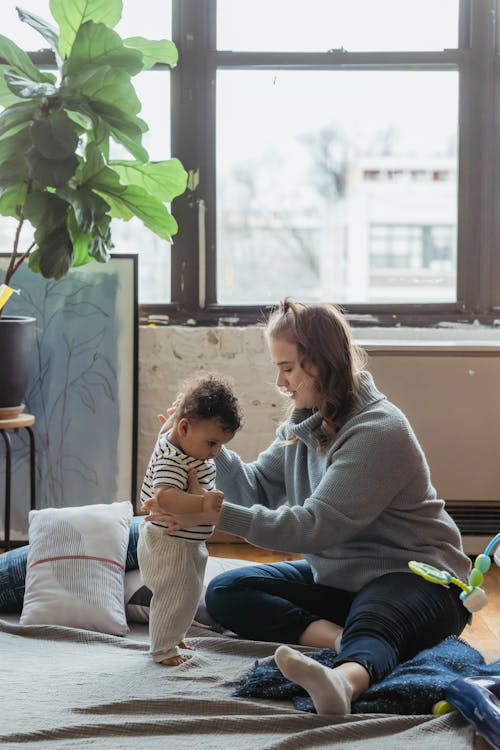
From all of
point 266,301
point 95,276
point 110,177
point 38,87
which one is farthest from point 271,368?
point 38,87

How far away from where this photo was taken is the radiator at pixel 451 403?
3480mm

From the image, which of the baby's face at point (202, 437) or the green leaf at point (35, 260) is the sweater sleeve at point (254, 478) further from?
the green leaf at point (35, 260)

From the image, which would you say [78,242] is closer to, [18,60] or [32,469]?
[18,60]

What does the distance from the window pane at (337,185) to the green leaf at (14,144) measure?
0.95 m

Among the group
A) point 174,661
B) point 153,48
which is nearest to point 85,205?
point 153,48

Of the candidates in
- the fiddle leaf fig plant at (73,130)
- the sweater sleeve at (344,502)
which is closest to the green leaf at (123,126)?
the fiddle leaf fig plant at (73,130)

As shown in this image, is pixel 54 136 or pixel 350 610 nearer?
pixel 350 610

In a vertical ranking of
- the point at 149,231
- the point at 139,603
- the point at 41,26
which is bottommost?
the point at 139,603

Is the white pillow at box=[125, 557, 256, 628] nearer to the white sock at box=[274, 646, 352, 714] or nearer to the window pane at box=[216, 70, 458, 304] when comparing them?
the white sock at box=[274, 646, 352, 714]

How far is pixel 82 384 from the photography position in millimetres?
3635

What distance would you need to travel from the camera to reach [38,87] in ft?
9.63

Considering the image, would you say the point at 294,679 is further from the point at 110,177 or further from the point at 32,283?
the point at 32,283

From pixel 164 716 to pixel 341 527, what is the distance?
0.55 metres

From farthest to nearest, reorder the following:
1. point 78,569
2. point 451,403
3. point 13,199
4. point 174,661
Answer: point 451,403 → point 13,199 → point 78,569 → point 174,661
